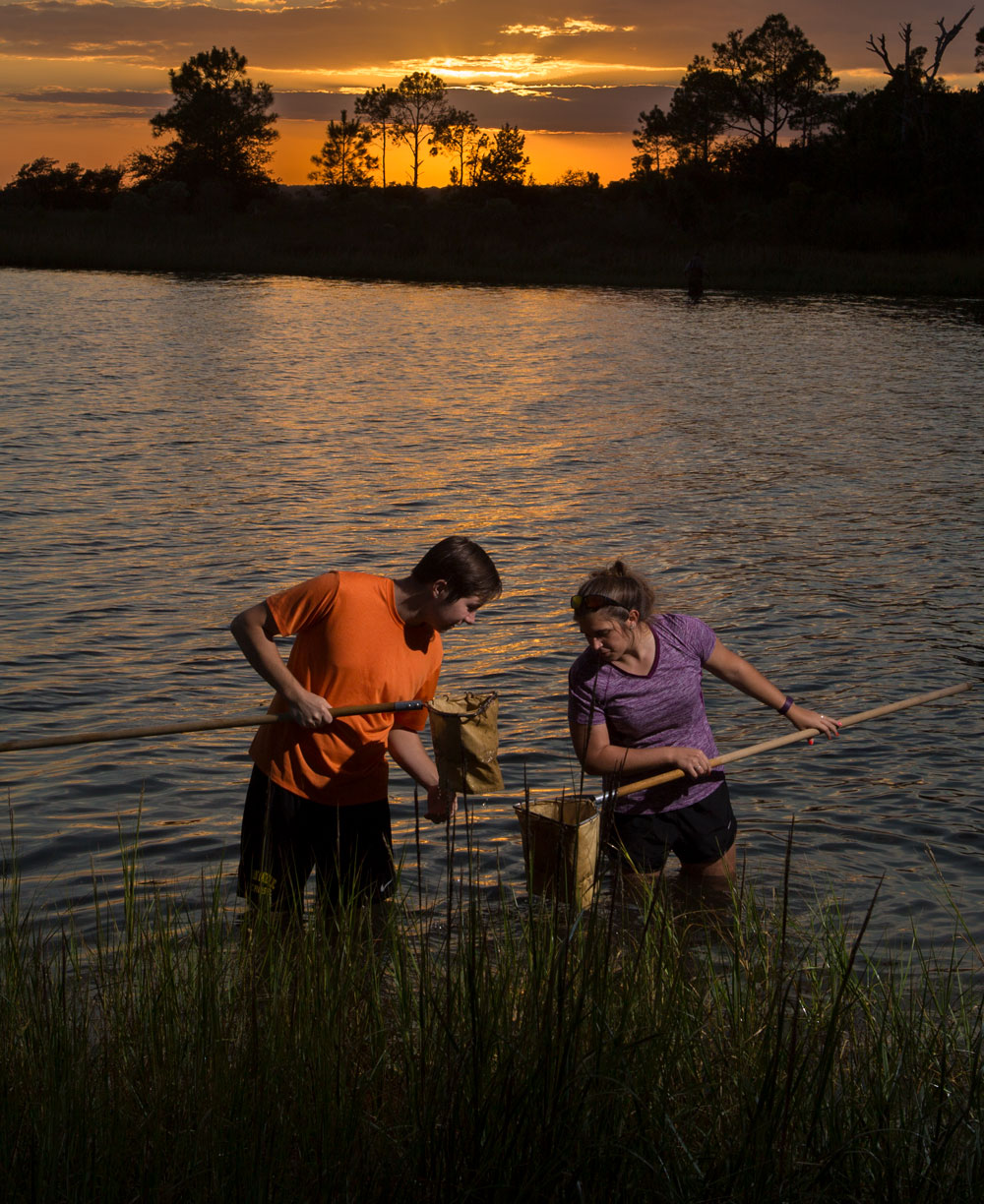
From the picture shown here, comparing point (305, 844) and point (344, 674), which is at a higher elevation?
point (344, 674)

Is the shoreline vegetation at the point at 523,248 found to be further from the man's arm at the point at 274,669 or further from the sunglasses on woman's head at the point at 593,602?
the man's arm at the point at 274,669

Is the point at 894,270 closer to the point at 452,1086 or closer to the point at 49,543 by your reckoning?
the point at 49,543

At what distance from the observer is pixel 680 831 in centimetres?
584

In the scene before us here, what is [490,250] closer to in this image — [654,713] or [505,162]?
[505,162]

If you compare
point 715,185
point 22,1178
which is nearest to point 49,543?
point 22,1178

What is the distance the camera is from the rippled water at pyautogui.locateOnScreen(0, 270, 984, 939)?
724cm

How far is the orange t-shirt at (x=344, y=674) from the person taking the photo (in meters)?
4.82

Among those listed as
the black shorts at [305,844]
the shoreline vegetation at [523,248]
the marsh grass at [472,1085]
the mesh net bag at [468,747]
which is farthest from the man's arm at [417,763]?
the shoreline vegetation at [523,248]

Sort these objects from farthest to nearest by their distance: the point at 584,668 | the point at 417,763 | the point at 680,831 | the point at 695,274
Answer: the point at 695,274 < the point at 680,831 < the point at 584,668 < the point at 417,763

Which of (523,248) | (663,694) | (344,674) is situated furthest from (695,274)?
(344,674)

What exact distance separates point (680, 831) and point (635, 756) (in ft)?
1.85

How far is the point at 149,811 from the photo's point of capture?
7.20 m

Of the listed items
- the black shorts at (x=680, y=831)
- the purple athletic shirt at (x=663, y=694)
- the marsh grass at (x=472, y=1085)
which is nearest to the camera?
the marsh grass at (x=472, y=1085)

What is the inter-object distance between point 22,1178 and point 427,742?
524 cm
